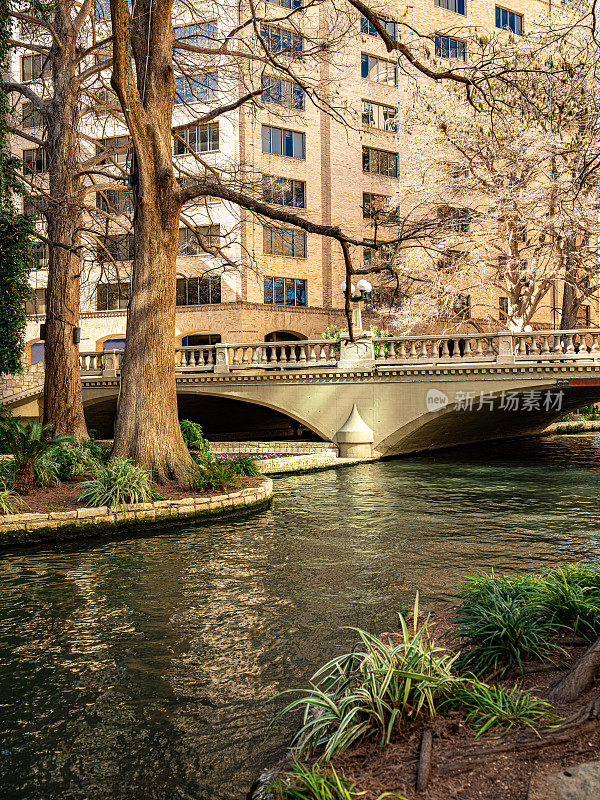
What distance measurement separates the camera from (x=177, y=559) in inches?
432

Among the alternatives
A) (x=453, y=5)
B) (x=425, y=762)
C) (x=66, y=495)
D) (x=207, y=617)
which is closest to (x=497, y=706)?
(x=425, y=762)

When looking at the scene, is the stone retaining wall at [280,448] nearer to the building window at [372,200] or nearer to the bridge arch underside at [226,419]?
the bridge arch underside at [226,419]

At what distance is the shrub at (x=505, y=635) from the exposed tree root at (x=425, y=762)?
0.93m

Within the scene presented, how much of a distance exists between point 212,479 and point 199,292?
26.9 meters

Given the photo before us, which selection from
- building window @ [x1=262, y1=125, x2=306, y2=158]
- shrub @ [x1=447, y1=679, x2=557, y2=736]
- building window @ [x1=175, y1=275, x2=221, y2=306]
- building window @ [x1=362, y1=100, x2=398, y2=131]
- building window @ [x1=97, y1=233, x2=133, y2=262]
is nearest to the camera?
shrub @ [x1=447, y1=679, x2=557, y2=736]

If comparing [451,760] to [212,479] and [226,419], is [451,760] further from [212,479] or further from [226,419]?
[226,419]

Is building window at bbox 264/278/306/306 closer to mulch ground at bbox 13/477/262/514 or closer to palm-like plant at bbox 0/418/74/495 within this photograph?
mulch ground at bbox 13/477/262/514

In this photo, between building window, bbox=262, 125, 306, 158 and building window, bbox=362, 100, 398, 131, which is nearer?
building window, bbox=262, 125, 306, 158

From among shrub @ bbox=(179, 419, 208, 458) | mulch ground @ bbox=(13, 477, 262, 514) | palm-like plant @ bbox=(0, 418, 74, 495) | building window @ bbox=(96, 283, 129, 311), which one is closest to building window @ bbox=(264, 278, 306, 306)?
building window @ bbox=(96, 283, 129, 311)

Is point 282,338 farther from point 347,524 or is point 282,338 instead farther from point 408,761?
point 408,761

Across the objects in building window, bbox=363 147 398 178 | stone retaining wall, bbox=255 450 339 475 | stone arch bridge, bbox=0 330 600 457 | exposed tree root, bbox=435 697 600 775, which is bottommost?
stone retaining wall, bbox=255 450 339 475

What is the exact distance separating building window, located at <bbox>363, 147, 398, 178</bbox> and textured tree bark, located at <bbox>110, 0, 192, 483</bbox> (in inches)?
1218

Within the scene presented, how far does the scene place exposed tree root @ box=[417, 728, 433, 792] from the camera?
3.52 metres

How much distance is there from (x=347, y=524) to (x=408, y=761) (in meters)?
9.87
